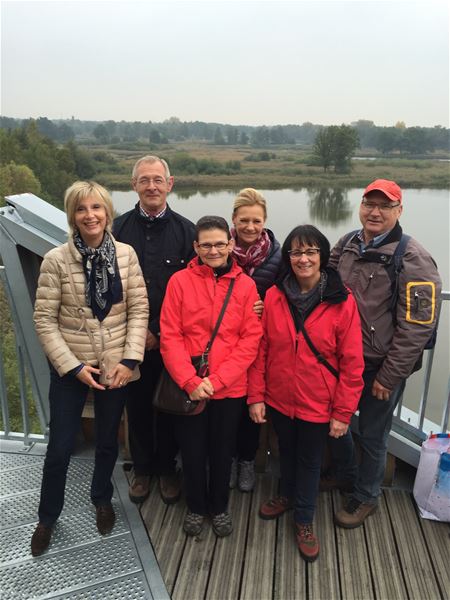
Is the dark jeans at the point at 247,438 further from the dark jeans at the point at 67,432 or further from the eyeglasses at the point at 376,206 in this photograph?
the eyeglasses at the point at 376,206

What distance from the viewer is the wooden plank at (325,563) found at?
1.98 metres

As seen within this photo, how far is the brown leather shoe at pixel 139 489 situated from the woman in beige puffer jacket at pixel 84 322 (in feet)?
1.30

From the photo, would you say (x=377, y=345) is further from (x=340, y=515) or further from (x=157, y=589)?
(x=157, y=589)

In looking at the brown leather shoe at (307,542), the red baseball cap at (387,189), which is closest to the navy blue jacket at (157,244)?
the red baseball cap at (387,189)

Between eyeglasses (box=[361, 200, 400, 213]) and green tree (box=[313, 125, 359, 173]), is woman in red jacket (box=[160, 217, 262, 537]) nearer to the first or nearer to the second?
eyeglasses (box=[361, 200, 400, 213])

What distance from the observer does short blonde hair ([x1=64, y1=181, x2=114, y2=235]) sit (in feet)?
6.07

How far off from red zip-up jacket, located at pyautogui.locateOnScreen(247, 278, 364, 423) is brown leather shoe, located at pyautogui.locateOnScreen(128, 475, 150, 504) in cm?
90

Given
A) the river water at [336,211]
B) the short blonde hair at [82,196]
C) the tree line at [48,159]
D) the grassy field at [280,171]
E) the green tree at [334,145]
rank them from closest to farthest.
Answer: the short blonde hair at [82,196]
the river water at [336,211]
the green tree at [334,145]
the grassy field at [280,171]
the tree line at [48,159]

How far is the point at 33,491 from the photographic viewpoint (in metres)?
2.47

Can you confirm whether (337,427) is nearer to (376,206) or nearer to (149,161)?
(376,206)

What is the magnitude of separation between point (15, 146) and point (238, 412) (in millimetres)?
57279

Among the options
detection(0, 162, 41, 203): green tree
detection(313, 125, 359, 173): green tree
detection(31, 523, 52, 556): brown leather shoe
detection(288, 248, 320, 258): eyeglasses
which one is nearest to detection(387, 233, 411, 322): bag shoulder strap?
detection(288, 248, 320, 258): eyeglasses

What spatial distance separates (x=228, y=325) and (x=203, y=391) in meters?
0.30

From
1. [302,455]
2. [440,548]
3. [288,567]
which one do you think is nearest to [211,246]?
[302,455]
